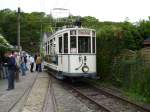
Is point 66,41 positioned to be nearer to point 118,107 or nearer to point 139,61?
point 139,61

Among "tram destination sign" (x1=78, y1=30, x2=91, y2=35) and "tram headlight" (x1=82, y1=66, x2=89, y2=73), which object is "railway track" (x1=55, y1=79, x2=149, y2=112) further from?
"tram destination sign" (x1=78, y1=30, x2=91, y2=35)

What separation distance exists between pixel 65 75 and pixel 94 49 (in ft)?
6.85

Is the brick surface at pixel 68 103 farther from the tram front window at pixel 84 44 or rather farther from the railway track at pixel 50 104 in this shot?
the tram front window at pixel 84 44

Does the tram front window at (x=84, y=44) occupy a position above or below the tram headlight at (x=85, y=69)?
above

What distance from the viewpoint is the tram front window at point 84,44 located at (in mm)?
20641

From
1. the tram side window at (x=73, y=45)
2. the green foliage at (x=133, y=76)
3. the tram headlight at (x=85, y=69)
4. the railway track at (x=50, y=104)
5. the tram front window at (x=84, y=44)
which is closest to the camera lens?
the railway track at (x=50, y=104)

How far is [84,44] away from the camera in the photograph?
2083 centimetres

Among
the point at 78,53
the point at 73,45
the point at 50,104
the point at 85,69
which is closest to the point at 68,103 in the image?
the point at 50,104

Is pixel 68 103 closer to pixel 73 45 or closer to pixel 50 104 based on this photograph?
pixel 50 104

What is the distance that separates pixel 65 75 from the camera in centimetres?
2094

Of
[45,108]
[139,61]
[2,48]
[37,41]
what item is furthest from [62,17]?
[37,41]

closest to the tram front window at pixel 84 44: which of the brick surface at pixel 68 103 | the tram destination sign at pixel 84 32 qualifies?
the tram destination sign at pixel 84 32

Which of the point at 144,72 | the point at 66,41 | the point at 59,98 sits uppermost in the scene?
the point at 66,41

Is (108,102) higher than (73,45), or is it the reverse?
(73,45)
